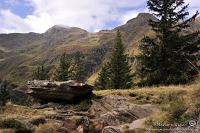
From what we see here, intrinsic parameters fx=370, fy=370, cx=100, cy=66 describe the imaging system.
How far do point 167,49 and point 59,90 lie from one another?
13.3 metres

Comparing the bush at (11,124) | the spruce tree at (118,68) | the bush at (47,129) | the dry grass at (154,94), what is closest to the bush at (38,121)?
the bush at (11,124)

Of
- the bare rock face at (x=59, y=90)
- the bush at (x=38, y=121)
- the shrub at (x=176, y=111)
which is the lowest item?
the bush at (x=38, y=121)

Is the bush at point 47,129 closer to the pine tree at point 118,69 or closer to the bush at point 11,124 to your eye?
the bush at point 11,124

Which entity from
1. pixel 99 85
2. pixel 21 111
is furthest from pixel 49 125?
pixel 99 85

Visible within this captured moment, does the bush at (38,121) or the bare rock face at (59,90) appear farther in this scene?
the bare rock face at (59,90)

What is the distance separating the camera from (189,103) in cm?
1761

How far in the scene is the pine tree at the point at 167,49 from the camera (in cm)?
3741

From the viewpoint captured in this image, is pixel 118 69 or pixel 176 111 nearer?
Result: pixel 176 111

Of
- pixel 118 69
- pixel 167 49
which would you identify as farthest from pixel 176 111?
pixel 118 69

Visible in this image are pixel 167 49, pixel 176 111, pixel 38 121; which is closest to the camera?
pixel 176 111

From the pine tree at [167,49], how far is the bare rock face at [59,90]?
9677mm

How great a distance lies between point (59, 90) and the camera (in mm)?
30484

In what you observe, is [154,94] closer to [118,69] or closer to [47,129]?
[47,129]

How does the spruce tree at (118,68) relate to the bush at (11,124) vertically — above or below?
above
